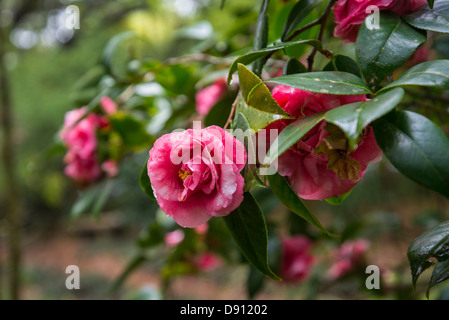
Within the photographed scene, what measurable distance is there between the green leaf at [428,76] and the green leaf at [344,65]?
7 centimetres

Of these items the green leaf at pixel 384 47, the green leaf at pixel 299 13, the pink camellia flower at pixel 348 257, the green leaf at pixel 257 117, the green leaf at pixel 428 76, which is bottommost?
the pink camellia flower at pixel 348 257

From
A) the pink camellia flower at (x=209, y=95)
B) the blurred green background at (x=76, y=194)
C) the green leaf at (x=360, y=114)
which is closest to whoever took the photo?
the green leaf at (x=360, y=114)

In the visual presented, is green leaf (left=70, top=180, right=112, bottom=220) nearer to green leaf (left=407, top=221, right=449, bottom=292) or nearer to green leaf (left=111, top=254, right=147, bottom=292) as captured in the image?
green leaf (left=111, top=254, right=147, bottom=292)

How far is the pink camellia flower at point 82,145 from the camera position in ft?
2.36

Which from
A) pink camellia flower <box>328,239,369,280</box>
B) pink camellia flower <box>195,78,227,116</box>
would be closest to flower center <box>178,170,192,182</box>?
pink camellia flower <box>195,78,227,116</box>

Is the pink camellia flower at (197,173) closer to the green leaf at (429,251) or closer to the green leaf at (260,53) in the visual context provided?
the green leaf at (260,53)

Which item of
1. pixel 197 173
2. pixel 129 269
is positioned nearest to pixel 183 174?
pixel 197 173

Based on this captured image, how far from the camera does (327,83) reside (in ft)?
0.93

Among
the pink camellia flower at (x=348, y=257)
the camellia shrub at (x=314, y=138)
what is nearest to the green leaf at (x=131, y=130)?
the camellia shrub at (x=314, y=138)

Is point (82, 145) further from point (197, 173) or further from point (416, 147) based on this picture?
point (416, 147)

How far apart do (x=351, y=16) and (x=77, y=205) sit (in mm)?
611

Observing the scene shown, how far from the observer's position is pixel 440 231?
351 mm

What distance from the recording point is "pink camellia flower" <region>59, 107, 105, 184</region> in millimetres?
720
